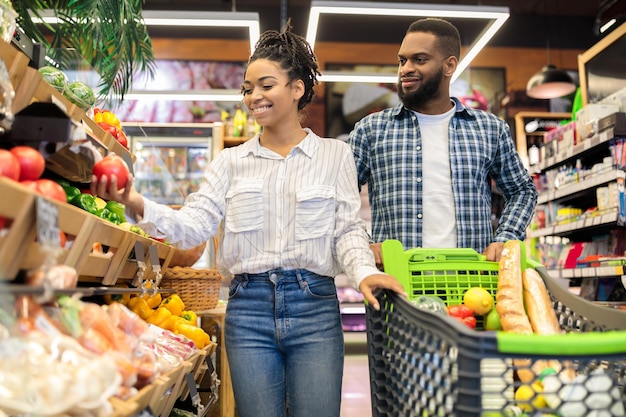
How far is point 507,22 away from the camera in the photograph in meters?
9.91

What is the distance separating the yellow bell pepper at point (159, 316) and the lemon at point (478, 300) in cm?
119

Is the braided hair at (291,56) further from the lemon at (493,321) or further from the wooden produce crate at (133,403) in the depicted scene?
the wooden produce crate at (133,403)

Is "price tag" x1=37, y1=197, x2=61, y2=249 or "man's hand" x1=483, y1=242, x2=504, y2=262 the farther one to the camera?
"man's hand" x1=483, y1=242, x2=504, y2=262

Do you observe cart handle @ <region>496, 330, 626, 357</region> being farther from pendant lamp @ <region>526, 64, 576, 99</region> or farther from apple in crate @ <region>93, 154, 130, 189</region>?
pendant lamp @ <region>526, 64, 576, 99</region>

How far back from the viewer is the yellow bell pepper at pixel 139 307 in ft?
7.46

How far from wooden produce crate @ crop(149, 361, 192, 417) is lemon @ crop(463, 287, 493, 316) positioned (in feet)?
2.58

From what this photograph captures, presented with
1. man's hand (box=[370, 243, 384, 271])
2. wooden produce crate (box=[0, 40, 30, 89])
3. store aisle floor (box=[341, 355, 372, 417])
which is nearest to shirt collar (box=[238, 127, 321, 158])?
man's hand (box=[370, 243, 384, 271])

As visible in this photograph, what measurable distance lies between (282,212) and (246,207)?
0.11m

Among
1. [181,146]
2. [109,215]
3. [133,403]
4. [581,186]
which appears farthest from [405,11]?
[133,403]

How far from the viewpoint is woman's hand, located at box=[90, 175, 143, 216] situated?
54.8 inches

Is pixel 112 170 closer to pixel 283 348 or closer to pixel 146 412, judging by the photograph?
pixel 146 412

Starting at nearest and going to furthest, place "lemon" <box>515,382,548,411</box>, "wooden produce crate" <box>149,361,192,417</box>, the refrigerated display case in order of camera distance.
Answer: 1. "lemon" <box>515,382,548,411</box>
2. "wooden produce crate" <box>149,361,192,417</box>
3. the refrigerated display case

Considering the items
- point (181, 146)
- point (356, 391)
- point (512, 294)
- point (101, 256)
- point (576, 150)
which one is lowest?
point (356, 391)

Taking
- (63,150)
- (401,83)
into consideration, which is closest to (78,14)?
(401,83)
